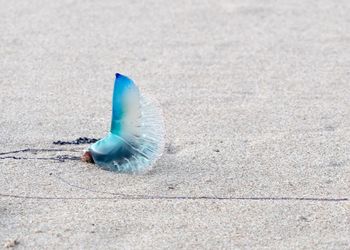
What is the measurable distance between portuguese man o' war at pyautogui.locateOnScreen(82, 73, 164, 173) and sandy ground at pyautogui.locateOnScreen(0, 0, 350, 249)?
0.19 ft

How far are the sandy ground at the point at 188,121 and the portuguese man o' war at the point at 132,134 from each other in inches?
2.2

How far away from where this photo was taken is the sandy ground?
8.84 ft

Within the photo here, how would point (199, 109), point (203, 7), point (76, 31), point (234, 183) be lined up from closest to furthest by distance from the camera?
point (234, 183), point (199, 109), point (76, 31), point (203, 7)

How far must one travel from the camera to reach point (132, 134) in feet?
9.96

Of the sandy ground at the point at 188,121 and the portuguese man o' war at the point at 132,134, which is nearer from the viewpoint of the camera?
the sandy ground at the point at 188,121

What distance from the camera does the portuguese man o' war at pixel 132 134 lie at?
303 cm

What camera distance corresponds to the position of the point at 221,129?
3453 mm

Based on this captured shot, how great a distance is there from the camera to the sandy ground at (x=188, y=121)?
2.69 metres

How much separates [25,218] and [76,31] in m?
2.04

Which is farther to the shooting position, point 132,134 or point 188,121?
point 188,121

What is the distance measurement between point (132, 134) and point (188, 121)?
54 cm

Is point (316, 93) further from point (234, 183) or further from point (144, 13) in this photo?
point (144, 13)

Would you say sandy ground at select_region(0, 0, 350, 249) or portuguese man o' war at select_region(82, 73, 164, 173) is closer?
sandy ground at select_region(0, 0, 350, 249)

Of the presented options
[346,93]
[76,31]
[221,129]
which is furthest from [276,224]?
[76,31]
